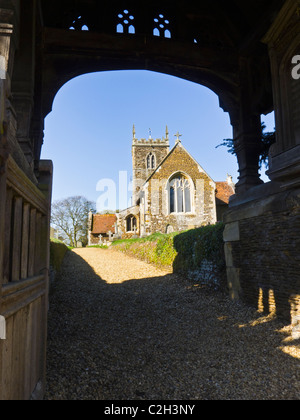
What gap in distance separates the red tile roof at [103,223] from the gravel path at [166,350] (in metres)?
29.0

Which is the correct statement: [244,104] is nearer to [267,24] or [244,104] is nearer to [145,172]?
[267,24]

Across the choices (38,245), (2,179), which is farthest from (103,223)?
(2,179)

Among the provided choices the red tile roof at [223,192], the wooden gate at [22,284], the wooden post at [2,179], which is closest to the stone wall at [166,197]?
the red tile roof at [223,192]

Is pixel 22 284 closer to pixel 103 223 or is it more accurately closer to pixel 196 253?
pixel 196 253

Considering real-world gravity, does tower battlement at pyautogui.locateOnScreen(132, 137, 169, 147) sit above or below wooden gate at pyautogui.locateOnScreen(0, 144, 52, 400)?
above

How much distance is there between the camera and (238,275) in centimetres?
595

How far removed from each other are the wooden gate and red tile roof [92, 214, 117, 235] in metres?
33.3

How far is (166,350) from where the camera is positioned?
3.99 meters

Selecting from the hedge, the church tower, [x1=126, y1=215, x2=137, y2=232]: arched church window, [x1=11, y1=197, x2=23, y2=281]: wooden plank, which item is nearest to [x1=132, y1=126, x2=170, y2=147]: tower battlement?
the church tower

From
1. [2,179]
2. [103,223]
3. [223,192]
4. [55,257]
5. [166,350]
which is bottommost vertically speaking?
[166,350]

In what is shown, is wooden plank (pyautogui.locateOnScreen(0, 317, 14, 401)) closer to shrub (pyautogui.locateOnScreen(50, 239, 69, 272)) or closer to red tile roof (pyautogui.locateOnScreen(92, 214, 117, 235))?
shrub (pyautogui.locateOnScreen(50, 239, 69, 272))

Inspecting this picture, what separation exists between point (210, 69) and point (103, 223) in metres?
31.9

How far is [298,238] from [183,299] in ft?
10.9

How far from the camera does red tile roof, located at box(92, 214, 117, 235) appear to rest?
3597 centimetres
